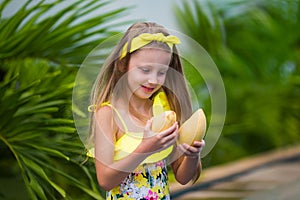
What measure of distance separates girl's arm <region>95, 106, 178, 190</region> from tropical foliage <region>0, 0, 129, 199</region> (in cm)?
60

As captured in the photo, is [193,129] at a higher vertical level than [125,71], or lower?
lower

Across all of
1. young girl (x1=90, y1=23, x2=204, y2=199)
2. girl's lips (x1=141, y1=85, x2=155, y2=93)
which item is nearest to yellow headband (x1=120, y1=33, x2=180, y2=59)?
young girl (x1=90, y1=23, x2=204, y2=199)

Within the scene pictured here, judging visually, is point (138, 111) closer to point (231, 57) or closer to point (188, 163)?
point (188, 163)

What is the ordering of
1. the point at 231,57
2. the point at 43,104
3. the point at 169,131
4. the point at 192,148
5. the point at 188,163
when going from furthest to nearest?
the point at 231,57
the point at 43,104
the point at 188,163
the point at 192,148
the point at 169,131

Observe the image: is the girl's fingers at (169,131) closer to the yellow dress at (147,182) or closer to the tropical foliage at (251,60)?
the yellow dress at (147,182)

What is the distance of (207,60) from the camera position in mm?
2309

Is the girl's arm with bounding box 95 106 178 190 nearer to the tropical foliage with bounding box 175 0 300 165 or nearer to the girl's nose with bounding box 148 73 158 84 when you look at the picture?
the girl's nose with bounding box 148 73 158 84

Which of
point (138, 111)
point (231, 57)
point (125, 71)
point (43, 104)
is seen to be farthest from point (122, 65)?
point (231, 57)

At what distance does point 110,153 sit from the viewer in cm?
218

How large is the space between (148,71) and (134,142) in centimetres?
19

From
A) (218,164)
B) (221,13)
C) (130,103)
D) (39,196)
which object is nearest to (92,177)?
(39,196)

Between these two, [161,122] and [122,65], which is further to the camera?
[122,65]

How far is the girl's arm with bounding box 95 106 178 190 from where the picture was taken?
211 cm

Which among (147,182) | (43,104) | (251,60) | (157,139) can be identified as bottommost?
(251,60)
